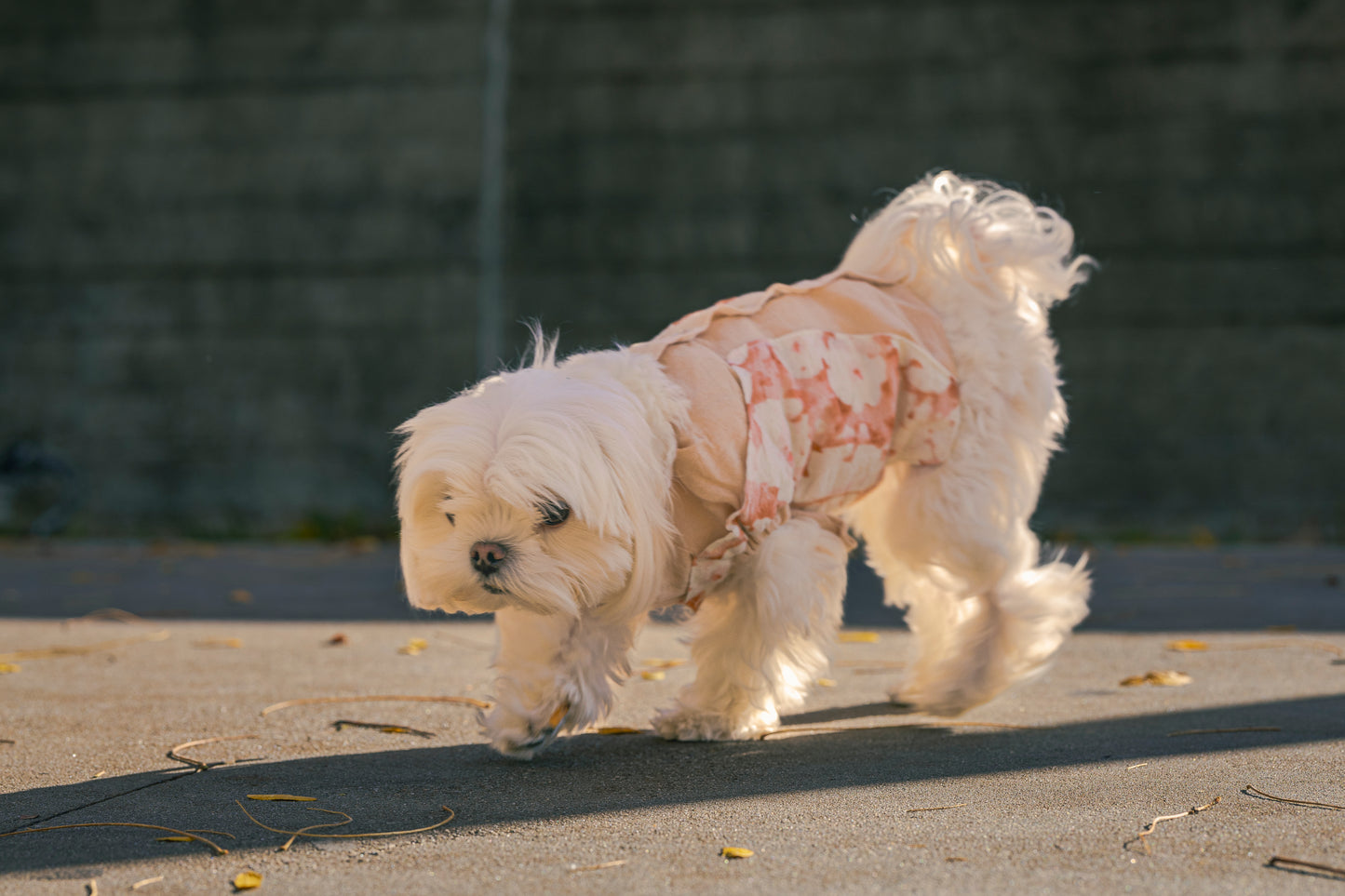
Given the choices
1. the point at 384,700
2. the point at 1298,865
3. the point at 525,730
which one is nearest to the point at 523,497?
the point at 525,730

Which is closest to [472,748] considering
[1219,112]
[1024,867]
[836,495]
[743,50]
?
[836,495]

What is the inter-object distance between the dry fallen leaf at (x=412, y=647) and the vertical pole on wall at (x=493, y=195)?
4.81m

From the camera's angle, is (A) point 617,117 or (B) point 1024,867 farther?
(A) point 617,117

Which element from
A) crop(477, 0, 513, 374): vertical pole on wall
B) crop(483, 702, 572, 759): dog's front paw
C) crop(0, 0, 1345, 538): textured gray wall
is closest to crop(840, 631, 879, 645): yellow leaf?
crop(483, 702, 572, 759): dog's front paw

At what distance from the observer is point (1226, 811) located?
236 cm

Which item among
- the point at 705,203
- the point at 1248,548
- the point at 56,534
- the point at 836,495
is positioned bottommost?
the point at 56,534

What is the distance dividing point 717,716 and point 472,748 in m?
0.61

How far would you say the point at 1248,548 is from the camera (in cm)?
811

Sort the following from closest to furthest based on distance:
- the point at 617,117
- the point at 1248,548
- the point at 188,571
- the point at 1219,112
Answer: the point at 188,571, the point at 1248,548, the point at 1219,112, the point at 617,117

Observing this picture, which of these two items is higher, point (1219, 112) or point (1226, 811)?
point (1219, 112)

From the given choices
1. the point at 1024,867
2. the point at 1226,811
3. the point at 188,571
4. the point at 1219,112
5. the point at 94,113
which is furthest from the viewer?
the point at 94,113

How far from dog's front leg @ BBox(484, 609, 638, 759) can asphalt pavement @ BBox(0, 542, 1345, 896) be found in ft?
0.26

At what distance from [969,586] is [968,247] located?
0.96m

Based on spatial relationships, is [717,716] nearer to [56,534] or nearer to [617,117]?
[617,117]
